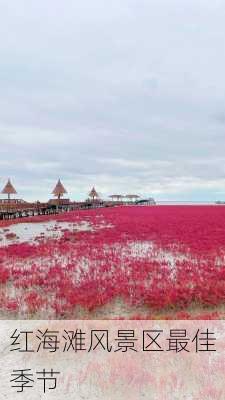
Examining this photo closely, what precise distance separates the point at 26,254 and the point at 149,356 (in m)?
9.66

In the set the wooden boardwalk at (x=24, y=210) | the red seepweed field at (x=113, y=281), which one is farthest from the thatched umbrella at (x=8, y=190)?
the red seepweed field at (x=113, y=281)

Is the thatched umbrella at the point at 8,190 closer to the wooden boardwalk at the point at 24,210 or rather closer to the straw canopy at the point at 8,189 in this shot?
the straw canopy at the point at 8,189

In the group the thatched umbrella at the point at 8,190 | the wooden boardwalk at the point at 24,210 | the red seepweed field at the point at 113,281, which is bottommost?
the red seepweed field at the point at 113,281

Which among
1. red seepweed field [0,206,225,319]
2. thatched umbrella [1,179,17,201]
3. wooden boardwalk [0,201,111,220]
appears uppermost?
thatched umbrella [1,179,17,201]

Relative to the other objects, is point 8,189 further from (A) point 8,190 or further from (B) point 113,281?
(B) point 113,281

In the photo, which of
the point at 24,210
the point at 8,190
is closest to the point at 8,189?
the point at 8,190

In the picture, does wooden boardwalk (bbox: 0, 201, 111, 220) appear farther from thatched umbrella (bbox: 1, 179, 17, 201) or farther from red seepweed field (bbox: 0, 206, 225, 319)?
red seepweed field (bbox: 0, 206, 225, 319)

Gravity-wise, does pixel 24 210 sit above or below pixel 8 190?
below

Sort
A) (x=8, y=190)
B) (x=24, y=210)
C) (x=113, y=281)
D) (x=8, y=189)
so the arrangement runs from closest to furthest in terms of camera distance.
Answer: (x=113, y=281) < (x=24, y=210) < (x=8, y=190) < (x=8, y=189)

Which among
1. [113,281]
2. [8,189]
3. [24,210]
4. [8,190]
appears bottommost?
[113,281]

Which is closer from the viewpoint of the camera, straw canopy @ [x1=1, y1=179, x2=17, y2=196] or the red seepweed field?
the red seepweed field

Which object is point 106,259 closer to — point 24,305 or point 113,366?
point 24,305

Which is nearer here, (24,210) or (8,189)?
(24,210)

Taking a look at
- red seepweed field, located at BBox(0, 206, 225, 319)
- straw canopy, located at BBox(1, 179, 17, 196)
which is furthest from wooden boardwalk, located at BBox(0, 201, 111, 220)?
red seepweed field, located at BBox(0, 206, 225, 319)
